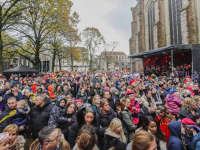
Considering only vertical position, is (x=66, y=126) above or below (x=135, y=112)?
below

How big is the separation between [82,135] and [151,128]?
58.6 inches

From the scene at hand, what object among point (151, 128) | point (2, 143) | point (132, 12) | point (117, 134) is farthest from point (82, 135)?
point (132, 12)

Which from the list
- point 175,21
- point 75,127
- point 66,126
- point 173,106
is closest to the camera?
point 75,127

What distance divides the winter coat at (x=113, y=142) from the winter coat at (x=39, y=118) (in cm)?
173

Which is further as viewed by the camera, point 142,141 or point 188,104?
point 188,104

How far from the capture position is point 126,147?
227 centimetres

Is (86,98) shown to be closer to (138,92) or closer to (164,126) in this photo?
(138,92)

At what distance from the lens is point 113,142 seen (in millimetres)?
2348

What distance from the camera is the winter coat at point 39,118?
10.7 ft

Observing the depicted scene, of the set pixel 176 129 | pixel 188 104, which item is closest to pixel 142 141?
pixel 176 129

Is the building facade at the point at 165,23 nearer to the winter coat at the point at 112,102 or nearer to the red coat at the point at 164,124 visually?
the winter coat at the point at 112,102

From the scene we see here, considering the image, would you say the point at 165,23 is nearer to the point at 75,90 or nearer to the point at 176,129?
Answer: the point at 75,90

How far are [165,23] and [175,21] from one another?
1870mm

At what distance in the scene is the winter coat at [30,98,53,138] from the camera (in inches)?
128
